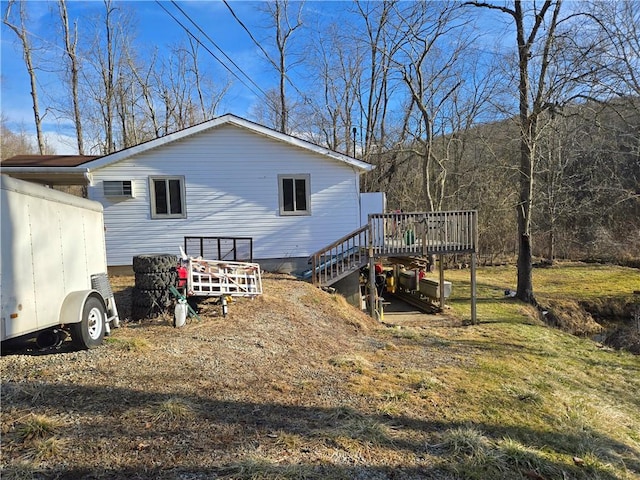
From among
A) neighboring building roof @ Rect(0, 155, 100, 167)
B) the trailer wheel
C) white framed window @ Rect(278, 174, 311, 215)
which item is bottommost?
Result: the trailer wheel

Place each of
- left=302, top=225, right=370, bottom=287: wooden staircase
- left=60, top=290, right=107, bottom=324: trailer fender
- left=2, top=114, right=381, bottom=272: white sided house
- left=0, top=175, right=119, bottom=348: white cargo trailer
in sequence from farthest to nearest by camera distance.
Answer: left=2, top=114, right=381, bottom=272: white sided house, left=302, top=225, right=370, bottom=287: wooden staircase, left=60, top=290, right=107, bottom=324: trailer fender, left=0, top=175, right=119, bottom=348: white cargo trailer

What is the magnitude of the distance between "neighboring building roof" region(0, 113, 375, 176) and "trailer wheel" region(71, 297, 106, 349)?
23.3ft

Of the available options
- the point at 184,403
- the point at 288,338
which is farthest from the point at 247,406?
the point at 288,338

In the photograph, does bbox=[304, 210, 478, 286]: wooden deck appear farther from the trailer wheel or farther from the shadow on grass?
the shadow on grass

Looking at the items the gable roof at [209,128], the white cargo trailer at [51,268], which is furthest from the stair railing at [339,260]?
the white cargo trailer at [51,268]

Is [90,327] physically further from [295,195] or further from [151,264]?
[295,195]

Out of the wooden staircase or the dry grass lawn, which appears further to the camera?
the wooden staircase

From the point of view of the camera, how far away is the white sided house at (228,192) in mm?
11352

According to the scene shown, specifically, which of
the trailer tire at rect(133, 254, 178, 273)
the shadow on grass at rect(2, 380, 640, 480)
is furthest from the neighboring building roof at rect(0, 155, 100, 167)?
the shadow on grass at rect(2, 380, 640, 480)

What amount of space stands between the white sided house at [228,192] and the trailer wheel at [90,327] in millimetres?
6496

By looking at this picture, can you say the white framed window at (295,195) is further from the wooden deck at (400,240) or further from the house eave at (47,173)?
the house eave at (47,173)

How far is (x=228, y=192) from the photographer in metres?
11.7

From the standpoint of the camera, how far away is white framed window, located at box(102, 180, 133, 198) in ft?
36.4

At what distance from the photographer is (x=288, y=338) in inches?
261
